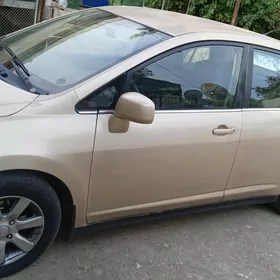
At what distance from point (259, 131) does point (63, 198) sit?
1566 mm

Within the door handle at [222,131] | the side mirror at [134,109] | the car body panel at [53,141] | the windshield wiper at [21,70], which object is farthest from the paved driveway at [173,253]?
the windshield wiper at [21,70]

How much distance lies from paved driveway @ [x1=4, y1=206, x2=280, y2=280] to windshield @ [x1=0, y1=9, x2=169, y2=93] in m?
1.14

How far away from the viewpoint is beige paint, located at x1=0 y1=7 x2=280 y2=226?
2.39 meters

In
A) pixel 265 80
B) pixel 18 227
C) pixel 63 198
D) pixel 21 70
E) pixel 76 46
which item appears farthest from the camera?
pixel 265 80

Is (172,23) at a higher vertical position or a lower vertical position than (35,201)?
higher

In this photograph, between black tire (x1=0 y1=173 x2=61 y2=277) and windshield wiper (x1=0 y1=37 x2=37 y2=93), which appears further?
windshield wiper (x1=0 y1=37 x2=37 y2=93)

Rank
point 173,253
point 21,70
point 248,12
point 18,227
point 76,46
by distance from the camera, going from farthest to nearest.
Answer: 1. point 248,12
2. point 173,253
3. point 76,46
4. point 21,70
5. point 18,227

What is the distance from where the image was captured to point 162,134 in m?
2.77

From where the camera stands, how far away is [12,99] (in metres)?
2.41

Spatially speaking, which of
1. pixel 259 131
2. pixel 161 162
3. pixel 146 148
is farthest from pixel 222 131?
pixel 146 148

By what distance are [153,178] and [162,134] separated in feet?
1.03

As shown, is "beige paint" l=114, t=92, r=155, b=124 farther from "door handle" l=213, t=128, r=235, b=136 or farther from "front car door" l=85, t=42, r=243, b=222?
"door handle" l=213, t=128, r=235, b=136

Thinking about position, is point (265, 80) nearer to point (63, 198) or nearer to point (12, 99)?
point (63, 198)

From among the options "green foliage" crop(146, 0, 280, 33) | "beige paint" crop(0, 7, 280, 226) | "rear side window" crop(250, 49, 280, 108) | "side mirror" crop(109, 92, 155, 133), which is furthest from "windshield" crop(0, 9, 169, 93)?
"green foliage" crop(146, 0, 280, 33)
